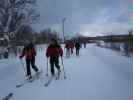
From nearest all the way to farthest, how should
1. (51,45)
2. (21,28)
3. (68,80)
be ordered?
(68,80) → (51,45) → (21,28)

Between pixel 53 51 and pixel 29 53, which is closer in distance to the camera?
pixel 29 53

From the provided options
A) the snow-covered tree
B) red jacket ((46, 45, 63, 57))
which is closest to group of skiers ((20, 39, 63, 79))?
red jacket ((46, 45, 63, 57))

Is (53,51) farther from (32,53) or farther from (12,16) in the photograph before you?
(12,16)

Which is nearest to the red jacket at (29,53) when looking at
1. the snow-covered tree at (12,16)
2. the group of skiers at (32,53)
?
the group of skiers at (32,53)

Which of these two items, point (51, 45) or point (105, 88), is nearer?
point (105, 88)

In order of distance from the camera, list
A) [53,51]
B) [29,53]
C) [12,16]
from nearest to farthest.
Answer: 1. [29,53]
2. [53,51]
3. [12,16]

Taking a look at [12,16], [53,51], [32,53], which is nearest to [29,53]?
[32,53]

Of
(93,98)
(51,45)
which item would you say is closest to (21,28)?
(51,45)

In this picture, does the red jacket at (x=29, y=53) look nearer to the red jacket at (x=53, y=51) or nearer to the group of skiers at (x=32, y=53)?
the group of skiers at (x=32, y=53)

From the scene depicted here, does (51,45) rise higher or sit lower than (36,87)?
higher

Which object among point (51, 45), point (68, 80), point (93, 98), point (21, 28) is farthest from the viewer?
point (21, 28)

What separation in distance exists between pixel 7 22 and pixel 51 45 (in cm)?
1836

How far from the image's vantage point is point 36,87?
862cm

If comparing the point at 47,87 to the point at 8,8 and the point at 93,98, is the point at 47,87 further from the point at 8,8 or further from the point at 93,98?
the point at 8,8
